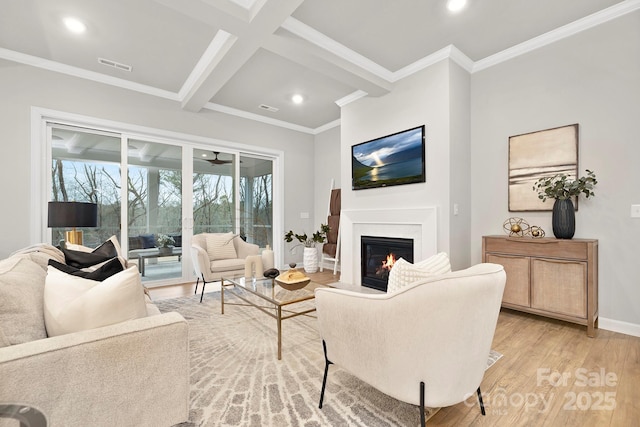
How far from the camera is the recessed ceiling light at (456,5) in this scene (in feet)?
7.75

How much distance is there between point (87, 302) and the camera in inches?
44.8

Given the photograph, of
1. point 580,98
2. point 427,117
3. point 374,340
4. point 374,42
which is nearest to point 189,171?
point 374,42

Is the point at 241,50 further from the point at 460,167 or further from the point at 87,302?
the point at 460,167

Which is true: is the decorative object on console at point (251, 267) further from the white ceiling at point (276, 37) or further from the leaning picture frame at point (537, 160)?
the leaning picture frame at point (537, 160)

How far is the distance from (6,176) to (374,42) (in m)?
4.22

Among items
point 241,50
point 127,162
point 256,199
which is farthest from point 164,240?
point 241,50

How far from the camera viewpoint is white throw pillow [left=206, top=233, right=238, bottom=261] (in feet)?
12.5

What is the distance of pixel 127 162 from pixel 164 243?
4.12 ft

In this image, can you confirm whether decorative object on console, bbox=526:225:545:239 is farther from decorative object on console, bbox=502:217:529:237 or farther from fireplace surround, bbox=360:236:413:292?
fireplace surround, bbox=360:236:413:292

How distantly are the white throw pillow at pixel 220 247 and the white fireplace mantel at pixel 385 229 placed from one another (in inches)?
63.8

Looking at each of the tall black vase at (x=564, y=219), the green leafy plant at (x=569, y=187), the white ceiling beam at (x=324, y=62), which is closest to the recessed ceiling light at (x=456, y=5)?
the white ceiling beam at (x=324, y=62)

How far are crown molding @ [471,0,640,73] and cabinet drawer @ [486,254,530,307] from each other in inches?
86.8

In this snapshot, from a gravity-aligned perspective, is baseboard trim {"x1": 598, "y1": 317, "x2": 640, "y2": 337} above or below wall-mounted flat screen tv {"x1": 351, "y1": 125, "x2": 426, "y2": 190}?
below

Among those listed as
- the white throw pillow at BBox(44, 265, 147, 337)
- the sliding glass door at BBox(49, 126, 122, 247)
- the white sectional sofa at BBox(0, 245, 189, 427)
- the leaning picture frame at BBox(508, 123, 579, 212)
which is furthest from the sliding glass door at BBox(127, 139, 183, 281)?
the leaning picture frame at BBox(508, 123, 579, 212)
